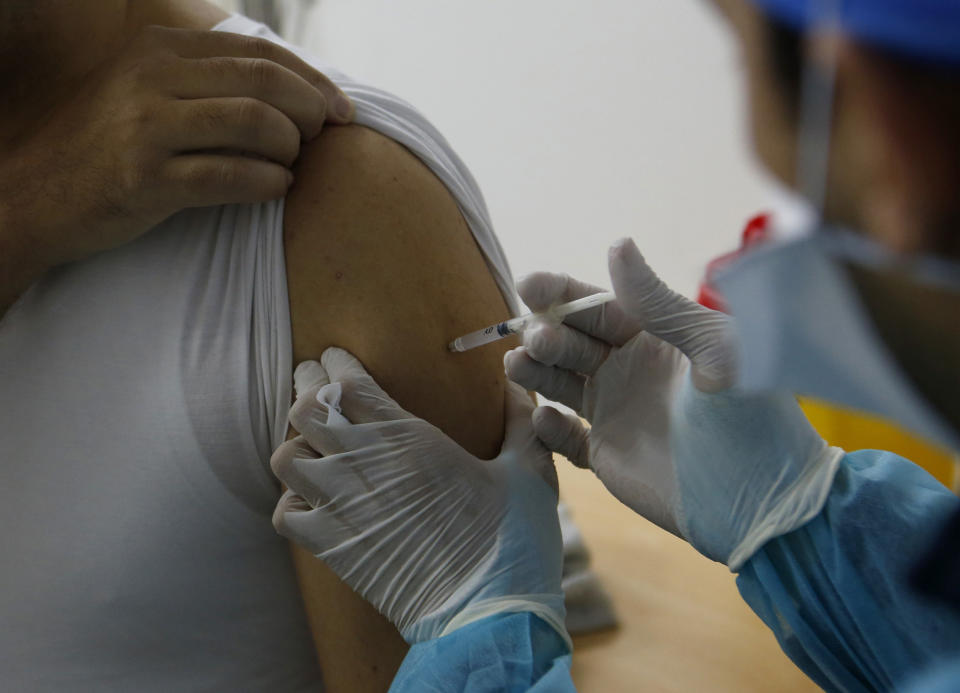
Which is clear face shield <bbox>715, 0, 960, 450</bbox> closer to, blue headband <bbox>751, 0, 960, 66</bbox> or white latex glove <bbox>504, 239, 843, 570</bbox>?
blue headband <bbox>751, 0, 960, 66</bbox>

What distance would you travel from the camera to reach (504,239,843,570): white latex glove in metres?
0.92

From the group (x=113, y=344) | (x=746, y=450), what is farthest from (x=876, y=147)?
(x=113, y=344)

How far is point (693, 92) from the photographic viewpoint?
1.71m

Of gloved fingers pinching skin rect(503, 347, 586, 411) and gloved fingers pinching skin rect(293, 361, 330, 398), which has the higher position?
gloved fingers pinching skin rect(293, 361, 330, 398)

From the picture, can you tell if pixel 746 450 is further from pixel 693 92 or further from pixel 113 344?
pixel 693 92

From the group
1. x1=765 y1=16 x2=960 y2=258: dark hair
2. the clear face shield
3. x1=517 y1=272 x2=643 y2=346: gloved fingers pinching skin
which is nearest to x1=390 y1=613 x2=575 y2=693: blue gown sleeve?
x1=517 y1=272 x2=643 y2=346: gloved fingers pinching skin

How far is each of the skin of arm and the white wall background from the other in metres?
0.60

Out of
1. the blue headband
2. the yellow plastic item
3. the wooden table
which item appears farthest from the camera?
the yellow plastic item

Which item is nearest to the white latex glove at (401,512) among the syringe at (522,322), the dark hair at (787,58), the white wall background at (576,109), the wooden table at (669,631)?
the syringe at (522,322)

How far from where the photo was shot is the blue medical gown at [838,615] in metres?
0.85

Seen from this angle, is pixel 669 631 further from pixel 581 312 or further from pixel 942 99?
pixel 942 99

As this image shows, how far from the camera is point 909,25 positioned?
1.36 ft

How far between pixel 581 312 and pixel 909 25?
24.6 inches

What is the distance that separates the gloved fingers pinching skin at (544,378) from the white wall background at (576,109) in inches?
17.9
